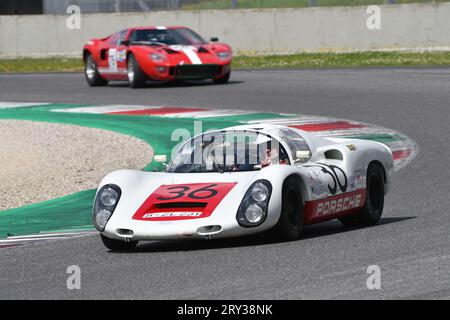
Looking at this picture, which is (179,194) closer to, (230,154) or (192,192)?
(192,192)

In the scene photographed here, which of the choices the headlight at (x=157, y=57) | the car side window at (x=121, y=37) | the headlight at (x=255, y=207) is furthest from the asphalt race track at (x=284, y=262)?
the car side window at (x=121, y=37)

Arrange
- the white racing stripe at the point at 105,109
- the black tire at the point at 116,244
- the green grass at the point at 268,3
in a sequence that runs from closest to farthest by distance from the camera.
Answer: the black tire at the point at 116,244
the white racing stripe at the point at 105,109
the green grass at the point at 268,3

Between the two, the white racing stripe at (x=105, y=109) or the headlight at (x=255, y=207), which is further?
the white racing stripe at (x=105, y=109)

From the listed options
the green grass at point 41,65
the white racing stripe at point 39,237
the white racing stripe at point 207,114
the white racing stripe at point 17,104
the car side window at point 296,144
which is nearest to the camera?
the car side window at point 296,144

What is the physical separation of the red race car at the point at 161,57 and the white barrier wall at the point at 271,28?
5.16 m

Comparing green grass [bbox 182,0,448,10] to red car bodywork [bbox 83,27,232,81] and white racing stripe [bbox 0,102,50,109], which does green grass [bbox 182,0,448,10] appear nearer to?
red car bodywork [bbox 83,27,232,81]

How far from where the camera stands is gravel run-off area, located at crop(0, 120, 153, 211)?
498 inches

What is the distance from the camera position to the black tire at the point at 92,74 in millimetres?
25031

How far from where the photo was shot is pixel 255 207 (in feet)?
28.8

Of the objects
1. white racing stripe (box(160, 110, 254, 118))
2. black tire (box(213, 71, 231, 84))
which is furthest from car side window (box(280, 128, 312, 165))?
black tire (box(213, 71, 231, 84))

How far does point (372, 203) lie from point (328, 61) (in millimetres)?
17723

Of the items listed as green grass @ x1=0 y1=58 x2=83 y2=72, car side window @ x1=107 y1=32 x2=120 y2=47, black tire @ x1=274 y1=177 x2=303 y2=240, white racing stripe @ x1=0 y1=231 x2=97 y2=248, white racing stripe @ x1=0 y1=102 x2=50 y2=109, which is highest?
car side window @ x1=107 y1=32 x2=120 y2=47

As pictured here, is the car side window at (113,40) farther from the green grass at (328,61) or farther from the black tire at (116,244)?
the black tire at (116,244)
